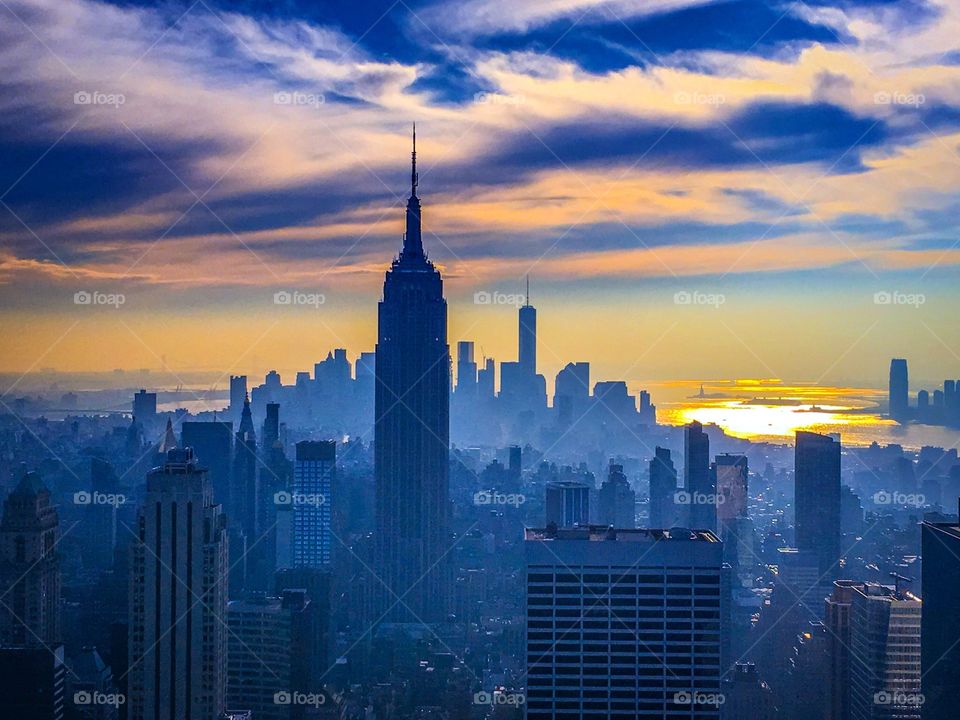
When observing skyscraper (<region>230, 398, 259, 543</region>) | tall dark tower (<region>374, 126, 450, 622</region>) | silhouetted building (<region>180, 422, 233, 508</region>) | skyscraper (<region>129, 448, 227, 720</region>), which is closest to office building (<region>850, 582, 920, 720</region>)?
skyscraper (<region>129, 448, 227, 720</region>)

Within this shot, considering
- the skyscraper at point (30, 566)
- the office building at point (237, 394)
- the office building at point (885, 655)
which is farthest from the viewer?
the office building at point (237, 394)

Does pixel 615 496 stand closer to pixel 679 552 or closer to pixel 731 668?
pixel 731 668

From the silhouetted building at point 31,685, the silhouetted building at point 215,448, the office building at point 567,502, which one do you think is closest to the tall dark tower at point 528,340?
the office building at point 567,502

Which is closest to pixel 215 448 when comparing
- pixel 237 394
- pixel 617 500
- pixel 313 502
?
pixel 237 394

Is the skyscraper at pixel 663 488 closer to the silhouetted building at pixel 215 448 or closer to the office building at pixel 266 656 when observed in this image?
the office building at pixel 266 656

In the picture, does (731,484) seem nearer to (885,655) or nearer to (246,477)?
(885,655)

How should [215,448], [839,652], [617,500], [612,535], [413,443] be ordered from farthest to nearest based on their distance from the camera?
1. [413,443]
2. [617,500]
3. [215,448]
4. [839,652]
5. [612,535]

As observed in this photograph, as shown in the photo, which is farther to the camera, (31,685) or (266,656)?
(266,656)
